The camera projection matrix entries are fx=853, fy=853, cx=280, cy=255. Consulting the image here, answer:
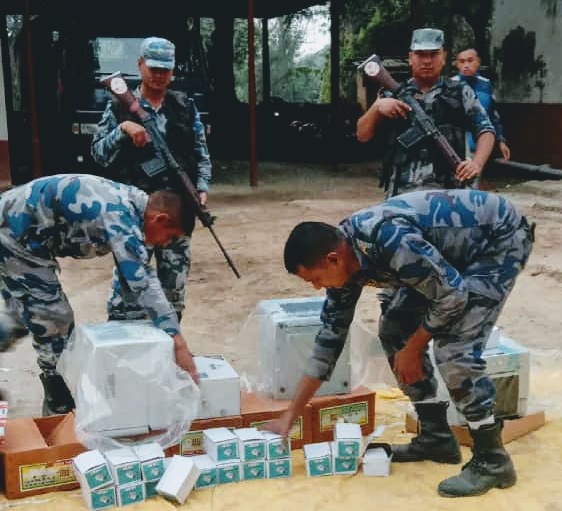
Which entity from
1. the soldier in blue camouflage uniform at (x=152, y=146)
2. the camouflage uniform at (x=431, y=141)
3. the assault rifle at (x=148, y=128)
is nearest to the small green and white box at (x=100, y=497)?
the soldier in blue camouflage uniform at (x=152, y=146)

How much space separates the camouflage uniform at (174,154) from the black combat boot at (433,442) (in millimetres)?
1354

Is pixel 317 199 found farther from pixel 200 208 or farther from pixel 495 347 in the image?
pixel 495 347

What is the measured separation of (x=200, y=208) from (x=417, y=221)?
6.41ft

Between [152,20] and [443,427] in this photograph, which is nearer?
[443,427]

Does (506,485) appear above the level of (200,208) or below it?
below

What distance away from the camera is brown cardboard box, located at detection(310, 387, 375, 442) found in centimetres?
334

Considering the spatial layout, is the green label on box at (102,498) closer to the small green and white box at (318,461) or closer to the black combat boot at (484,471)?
the small green and white box at (318,461)

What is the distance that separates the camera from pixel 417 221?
8.99ft

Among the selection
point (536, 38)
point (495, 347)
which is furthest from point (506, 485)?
point (536, 38)

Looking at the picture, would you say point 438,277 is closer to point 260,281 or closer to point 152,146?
point 152,146

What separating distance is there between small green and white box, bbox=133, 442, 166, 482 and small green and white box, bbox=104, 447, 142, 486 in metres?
0.02

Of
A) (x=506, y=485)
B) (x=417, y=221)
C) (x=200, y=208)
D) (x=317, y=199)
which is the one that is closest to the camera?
(x=417, y=221)

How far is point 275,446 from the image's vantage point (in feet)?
9.98

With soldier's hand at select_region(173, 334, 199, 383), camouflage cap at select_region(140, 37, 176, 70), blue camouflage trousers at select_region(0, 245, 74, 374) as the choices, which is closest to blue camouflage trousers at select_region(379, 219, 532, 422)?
soldier's hand at select_region(173, 334, 199, 383)
